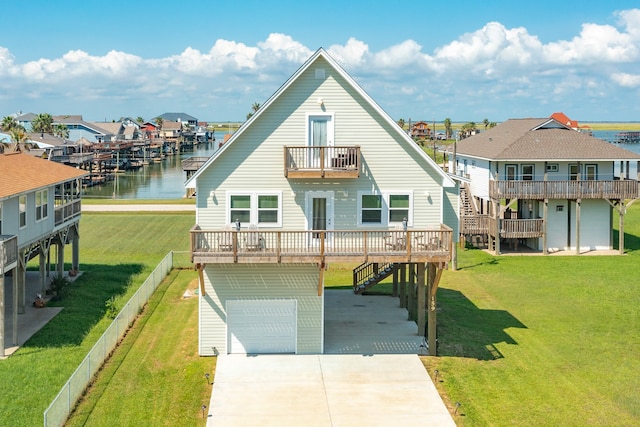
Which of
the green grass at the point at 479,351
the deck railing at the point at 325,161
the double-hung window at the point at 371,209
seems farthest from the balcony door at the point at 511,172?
the deck railing at the point at 325,161

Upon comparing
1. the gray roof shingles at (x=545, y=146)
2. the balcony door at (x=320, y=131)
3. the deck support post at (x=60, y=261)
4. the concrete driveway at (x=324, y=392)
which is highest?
the gray roof shingles at (x=545, y=146)

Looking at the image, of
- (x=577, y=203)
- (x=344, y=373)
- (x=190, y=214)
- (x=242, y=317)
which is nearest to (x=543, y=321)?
(x=344, y=373)

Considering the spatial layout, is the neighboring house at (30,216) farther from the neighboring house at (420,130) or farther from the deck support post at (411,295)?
the neighboring house at (420,130)

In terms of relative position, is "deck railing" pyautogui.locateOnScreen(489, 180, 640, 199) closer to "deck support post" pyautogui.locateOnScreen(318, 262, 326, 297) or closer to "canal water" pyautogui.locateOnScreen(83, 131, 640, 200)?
"deck support post" pyautogui.locateOnScreen(318, 262, 326, 297)

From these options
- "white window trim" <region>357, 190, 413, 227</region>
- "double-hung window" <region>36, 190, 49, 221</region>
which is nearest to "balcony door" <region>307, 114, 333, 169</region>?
"white window trim" <region>357, 190, 413, 227</region>

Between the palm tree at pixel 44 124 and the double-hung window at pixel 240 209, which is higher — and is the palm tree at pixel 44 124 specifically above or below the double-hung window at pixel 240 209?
above

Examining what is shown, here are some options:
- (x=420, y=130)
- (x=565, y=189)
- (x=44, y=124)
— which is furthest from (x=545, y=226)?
(x=420, y=130)
